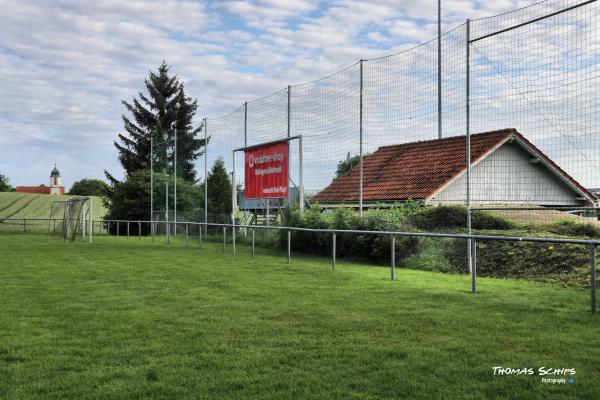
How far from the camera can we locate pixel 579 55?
32.9ft

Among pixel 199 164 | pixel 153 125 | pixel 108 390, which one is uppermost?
pixel 153 125

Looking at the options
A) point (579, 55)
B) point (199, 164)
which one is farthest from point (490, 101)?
point (199, 164)

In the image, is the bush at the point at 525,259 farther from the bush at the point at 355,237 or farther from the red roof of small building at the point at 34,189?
the red roof of small building at the point at 34,189

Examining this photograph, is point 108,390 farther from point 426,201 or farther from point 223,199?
point 223,199

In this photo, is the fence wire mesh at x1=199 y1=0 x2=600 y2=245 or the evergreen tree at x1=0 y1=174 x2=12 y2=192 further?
the evergreen tree at x1=0 y1=174 x2=12 y2=192

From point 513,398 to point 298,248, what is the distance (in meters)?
12.9

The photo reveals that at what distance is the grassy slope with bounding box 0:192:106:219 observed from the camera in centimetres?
5859

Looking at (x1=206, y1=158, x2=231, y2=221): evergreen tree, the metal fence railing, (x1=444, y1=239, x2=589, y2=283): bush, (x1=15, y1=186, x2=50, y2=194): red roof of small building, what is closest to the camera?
the metal fence railing

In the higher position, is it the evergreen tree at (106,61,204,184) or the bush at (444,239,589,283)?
→ the evergreen tree at (106,61,204,184)

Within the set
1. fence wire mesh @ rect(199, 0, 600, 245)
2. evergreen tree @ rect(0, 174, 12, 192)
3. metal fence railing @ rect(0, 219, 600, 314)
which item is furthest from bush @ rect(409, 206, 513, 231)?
evergreen tree @ rect(0, 174, 12, 192)

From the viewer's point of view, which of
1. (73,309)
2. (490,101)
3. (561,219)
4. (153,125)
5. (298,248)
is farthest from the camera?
(153,125)

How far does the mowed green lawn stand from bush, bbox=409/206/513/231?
13.9 feet

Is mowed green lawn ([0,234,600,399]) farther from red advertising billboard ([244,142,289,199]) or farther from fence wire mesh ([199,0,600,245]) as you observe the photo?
red advertising billboard ([244,142,289,199])

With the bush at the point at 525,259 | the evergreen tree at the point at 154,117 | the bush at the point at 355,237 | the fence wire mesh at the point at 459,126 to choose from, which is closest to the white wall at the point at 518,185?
the fence wire mesh at the point at 459,126
